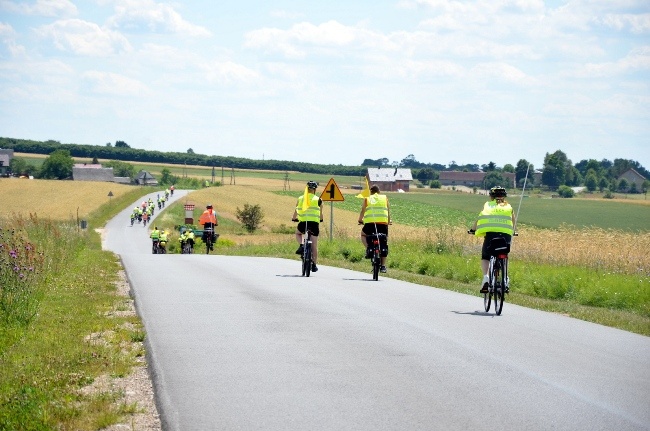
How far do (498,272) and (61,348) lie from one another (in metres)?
6.67

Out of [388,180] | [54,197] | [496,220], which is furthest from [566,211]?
[496,220]

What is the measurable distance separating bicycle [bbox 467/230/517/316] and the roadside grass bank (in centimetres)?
510

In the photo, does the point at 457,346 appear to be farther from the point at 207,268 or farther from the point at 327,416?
the point at 207,268

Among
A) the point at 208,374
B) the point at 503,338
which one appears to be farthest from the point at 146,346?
the point at 503,338

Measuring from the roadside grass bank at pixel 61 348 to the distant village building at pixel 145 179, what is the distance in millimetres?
159457

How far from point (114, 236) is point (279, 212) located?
110ft

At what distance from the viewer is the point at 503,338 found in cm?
1194

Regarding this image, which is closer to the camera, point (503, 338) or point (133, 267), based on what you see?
point (503, 338)

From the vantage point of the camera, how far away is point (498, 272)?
14828mm

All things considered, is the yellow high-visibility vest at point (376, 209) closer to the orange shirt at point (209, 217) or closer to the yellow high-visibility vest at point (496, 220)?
the yellow high-visibility vest at point (496, 220)

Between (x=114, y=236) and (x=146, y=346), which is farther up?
(x=146, y=346)

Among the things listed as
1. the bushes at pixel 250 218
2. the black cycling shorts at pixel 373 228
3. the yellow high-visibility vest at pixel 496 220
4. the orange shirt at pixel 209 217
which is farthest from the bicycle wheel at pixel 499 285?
the bushes at pixel 250 218

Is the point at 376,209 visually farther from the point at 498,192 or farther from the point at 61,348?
the point at 61,348

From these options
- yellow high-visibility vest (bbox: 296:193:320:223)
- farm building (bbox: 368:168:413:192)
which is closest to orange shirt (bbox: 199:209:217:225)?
yellow high-visibility vest (bbox: 296:193:320:223)
